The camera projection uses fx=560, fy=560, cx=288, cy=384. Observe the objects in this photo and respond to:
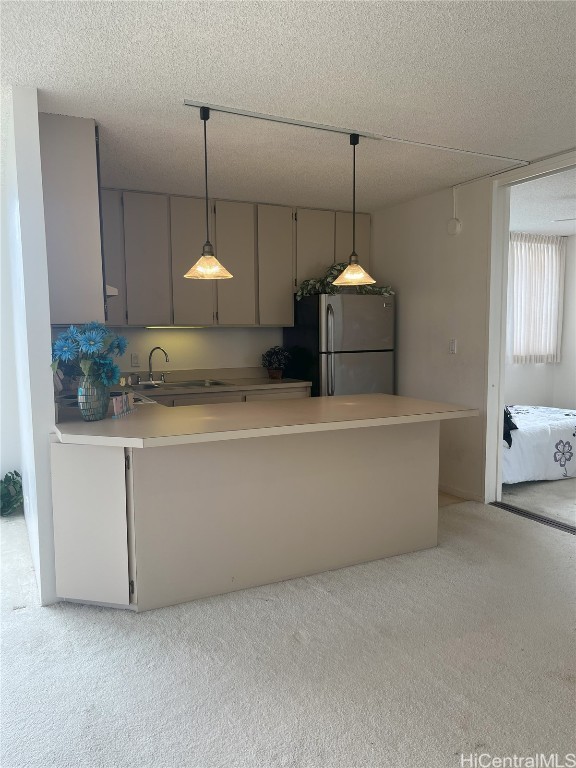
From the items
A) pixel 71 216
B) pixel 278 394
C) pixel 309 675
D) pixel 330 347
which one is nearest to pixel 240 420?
pixel 309 675

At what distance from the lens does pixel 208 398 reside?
14.3 ft

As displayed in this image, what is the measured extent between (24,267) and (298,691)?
85.4 inches

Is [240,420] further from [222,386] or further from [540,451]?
[540,451]

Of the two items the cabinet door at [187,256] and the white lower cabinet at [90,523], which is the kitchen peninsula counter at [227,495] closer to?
the white lower cabinet at [90,523]

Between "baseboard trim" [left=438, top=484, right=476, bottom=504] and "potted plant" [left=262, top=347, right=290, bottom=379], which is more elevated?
"potted plant" [left=262, top=347, right=290, bottom=379]

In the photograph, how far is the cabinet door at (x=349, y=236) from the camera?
206 inches

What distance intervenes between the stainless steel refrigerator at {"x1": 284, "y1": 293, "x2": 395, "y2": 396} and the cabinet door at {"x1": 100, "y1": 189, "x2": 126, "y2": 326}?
1541 mm

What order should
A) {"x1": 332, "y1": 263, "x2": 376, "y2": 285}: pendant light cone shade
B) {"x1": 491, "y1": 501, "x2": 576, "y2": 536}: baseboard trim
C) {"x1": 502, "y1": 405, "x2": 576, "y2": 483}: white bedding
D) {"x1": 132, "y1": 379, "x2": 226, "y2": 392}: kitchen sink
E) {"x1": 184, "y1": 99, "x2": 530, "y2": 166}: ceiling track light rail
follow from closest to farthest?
1. {"x1": 184, "y1": 99, "x2": 530, "y2": 166}: ceiling track light rail
2. {"x1": 332, "y1": 263, "x2": 376, "y2": 285}: pendant light cone shade
3. {"x1": 491, "y1": 501, "x2": 576, "y2": 536}: baseboard trim
4. {"x1": 132, "y1": 379, "x2": 226, "y2": 392}: kitchen sink
5. {"x1": 502, "y1": 405, "x2": 576, "y2": 483}: white bedding

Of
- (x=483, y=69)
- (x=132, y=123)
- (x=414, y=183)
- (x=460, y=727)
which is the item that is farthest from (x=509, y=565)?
(x=132, y=123)

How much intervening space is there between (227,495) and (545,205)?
4187 millimetres

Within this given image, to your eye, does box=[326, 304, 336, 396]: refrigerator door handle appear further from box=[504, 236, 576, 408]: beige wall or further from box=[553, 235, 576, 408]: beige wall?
box=[553, 235, 576, 408]: beige wall

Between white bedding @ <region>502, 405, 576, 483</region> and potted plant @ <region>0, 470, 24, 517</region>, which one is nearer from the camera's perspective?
potted plant @ <region>0, 470, 24, 517</region>

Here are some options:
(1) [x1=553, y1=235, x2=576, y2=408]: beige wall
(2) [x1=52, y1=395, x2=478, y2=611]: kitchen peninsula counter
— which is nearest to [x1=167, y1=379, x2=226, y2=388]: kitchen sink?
(2) [x1=52, y1=395, x2=478, y2=611]: kitchen peninsula counter

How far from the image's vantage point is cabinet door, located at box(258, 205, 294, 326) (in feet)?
16.1
